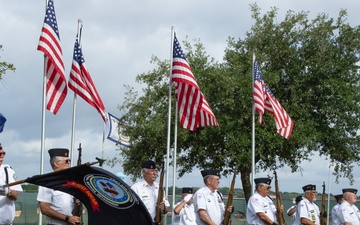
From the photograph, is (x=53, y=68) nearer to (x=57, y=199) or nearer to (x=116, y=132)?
(x=57, y=199)

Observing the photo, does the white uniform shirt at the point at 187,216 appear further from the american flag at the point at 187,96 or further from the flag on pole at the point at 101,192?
the flag on pole at the point at 101,192

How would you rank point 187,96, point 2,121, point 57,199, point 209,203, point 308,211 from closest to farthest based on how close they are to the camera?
point 57,199
point 209,203
point 2,121
point 308,211
point 187,96

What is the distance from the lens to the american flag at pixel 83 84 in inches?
624

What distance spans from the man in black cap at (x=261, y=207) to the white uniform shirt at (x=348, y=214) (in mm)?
3870

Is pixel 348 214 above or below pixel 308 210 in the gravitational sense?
below

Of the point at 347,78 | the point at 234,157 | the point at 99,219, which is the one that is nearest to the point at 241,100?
the point at 234,157

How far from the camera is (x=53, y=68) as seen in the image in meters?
14.8

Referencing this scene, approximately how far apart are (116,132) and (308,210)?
13565 mm

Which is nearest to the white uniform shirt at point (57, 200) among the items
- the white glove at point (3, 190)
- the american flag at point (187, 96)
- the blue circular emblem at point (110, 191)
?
the white glove at point (3, 190)

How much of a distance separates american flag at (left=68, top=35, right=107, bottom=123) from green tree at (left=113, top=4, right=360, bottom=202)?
50.3 feet

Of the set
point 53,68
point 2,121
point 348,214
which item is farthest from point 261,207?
point 2,121

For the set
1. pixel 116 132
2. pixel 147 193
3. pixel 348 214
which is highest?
pixel 116 132

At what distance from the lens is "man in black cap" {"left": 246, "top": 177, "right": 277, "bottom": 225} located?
555 inches

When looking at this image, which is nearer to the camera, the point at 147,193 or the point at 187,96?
the point at 147,193
